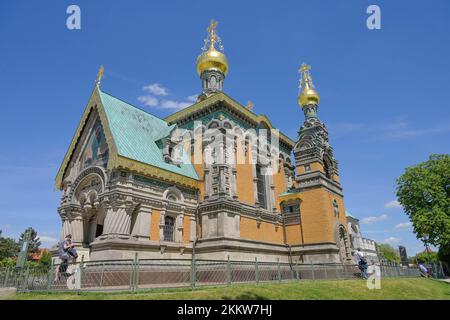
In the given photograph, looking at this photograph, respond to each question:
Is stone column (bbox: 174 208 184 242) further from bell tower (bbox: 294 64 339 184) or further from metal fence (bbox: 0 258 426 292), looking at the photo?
bell tower (bbox: 294 64 339 184)

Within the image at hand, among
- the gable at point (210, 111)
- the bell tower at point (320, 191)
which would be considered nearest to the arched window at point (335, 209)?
the bell tower at point (320, 191)

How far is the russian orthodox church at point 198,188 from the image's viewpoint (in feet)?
55.6

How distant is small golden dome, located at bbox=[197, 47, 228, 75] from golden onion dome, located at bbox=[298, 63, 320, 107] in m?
8.48

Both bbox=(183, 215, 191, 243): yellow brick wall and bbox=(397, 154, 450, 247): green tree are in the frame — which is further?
bbox=(397, 154, 450, 247): green tree

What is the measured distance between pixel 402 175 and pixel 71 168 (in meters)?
30.1

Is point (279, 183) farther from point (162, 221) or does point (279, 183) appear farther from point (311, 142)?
point (162, 221)

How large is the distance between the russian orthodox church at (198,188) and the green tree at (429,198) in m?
7.79

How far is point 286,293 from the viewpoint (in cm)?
1112

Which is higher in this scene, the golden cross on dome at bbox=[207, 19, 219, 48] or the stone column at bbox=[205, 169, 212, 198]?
the golden cross on dome at bbox=[207, 19, 219, 48]

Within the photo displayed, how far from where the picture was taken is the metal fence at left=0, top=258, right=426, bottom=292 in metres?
11.4

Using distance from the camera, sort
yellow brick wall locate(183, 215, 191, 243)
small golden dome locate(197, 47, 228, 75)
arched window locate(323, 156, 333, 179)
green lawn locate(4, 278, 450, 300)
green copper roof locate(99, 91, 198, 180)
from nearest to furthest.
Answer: green lawn locate(4, 278, 450, 300), green copper roof locate(99, 91, 198, 180), yellow brick wall locate(183, 215, 191, 243), arched window locate(323, 156, 333, 179), small golden dome locate(197, 47, 228, 75)

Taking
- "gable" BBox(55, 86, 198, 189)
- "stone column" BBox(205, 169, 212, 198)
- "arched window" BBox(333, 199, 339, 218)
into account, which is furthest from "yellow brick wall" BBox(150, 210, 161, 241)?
"arched window" BBox(333, 199, 339, 218)

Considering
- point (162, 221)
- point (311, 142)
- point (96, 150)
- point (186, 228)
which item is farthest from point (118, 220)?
point (311, 142)

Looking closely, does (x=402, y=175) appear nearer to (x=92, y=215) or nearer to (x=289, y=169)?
(x=289, y=169)
